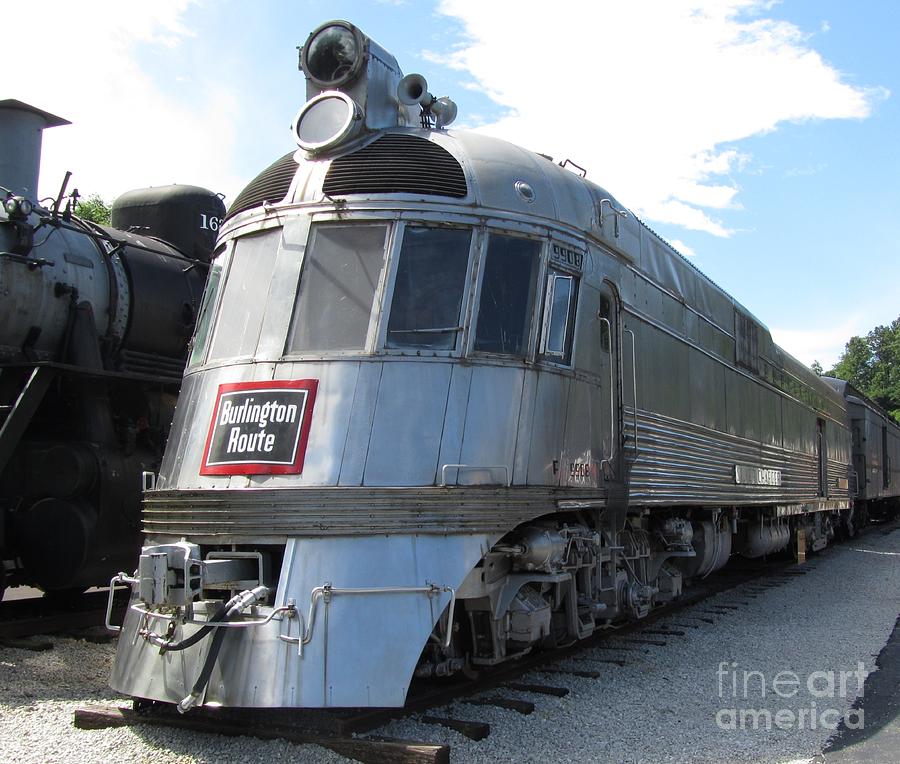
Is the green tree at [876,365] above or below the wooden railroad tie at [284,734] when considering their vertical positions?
above

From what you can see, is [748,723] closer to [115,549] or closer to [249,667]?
[249,667]

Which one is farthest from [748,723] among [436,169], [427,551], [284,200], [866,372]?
[866,372]

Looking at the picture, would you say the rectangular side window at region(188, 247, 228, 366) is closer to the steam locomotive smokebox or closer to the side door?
the side door

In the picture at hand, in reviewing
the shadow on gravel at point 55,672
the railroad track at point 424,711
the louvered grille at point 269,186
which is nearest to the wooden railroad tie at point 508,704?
the railroad track at point 424,711

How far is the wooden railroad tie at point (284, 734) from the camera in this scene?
443cm

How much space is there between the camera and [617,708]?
5.91m

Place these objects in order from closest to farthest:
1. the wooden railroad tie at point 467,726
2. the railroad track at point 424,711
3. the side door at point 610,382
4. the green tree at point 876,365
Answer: the railroad track at point 424,711 → the wooden railroad tie at point 467,726 → the side door at point 610,382 → the green tree at point 876,365

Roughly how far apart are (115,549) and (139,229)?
14.9ft

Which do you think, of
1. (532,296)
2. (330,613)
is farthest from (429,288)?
(330,613)

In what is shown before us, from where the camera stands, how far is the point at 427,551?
502 cm

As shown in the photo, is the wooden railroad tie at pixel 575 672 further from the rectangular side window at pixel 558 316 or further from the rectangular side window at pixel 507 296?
the rectangular side window at pixel 507 296

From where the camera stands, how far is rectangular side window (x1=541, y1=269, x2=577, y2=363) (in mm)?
5988

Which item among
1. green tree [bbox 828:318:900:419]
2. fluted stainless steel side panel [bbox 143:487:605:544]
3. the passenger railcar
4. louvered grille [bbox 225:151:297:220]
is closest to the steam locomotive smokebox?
louvered grille [bbox 225:151:297:220]

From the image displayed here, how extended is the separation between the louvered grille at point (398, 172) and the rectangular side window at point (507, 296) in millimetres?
479
